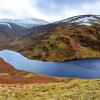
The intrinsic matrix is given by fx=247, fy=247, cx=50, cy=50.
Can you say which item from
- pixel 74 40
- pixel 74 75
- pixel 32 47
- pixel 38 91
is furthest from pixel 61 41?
pixel 38 91

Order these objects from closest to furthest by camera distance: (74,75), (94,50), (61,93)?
(61,93) < (74,75) < (94,50)

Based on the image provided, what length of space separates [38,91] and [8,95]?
16.3ft

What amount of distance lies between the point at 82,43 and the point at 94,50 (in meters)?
12.5

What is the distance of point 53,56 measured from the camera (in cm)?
16712

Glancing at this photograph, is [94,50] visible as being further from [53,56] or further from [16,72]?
[16,72]

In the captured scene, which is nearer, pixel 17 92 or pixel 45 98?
pixel 45 98

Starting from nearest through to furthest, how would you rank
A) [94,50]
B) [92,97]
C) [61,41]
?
[92,97] → [94,50] → [61,41]

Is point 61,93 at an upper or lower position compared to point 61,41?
lower

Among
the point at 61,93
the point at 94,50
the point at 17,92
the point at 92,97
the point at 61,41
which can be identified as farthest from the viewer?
the point at 61,41

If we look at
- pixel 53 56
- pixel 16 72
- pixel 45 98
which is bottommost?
pixel 45 98

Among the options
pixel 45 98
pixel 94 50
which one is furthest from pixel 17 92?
pixel 94 50

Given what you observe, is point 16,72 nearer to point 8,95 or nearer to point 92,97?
point 8,95

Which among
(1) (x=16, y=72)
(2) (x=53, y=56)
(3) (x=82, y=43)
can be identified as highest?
(3) (x=82, y=43)

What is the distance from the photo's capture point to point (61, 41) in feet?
626
